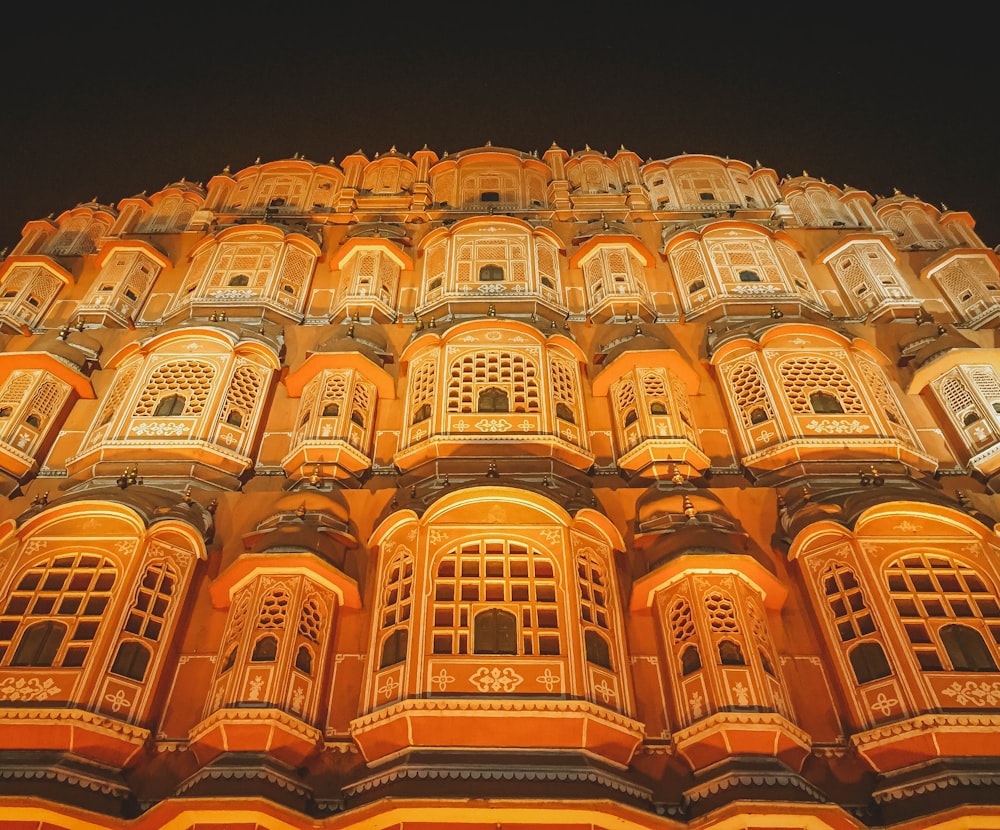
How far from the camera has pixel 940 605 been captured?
13.1 meters

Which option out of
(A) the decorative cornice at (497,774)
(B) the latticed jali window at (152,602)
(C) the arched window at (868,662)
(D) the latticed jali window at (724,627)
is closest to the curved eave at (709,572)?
(D) the latticed jali window at (724,627)

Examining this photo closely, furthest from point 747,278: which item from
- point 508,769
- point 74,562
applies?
point 74,562

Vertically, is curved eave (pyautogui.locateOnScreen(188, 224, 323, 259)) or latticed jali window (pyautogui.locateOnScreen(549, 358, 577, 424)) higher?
curved eave (pyautogui.locateOnScreen(188, 224, 323, 259))

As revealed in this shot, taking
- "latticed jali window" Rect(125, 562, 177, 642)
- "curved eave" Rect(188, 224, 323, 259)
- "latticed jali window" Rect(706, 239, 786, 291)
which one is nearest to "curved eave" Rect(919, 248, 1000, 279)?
"latticed jali window" Rect(706, 239, 786, 291)

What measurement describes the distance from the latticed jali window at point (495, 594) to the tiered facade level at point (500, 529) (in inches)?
1.9

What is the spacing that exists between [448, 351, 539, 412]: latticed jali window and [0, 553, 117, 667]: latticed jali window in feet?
22.8

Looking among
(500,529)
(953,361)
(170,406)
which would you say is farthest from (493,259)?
(953,361)

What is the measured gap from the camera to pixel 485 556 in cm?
1365

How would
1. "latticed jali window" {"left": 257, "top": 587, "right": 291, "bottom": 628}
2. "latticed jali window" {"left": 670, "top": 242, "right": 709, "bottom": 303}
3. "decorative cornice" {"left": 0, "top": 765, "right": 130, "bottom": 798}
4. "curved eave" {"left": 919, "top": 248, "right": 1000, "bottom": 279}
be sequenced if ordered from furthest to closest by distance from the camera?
"curved eave" {"left": 919, "top": 248, "right": 1000, "bottom": 279} < "latticed jali window" {"left": 670, "top": 242, "right": 709, "bottom": 303} < "latticed jali window" {"left": 257, "top": 587, "right": 291, "bottom": 628} < "decorative cornice" {"left": 0, "top": 765, "right": 130, "bottom": 798}

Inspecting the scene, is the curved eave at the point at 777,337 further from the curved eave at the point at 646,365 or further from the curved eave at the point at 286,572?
the curved eave at the point at 286,572

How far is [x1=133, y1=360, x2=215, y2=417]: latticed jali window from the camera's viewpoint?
1752 cm

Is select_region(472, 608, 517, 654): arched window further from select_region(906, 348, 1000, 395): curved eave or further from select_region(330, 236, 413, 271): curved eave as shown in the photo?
select_region(330, 236, 413, 271): curved eave

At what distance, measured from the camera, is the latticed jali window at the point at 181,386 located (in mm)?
17516

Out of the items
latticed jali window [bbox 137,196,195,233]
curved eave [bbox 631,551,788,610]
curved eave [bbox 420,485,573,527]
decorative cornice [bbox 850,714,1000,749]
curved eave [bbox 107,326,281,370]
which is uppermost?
latticed jali window [bbox 137,196,195,233]
